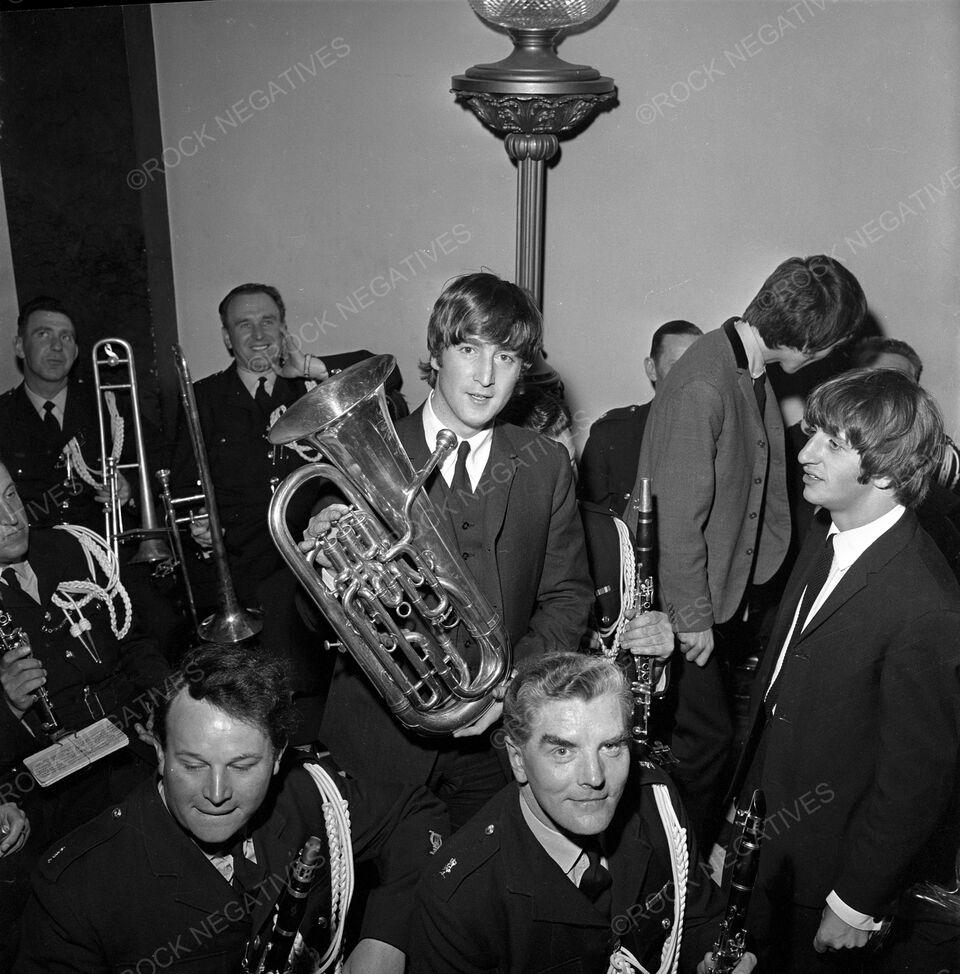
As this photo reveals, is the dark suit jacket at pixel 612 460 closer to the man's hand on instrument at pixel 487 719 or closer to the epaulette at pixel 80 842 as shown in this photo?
the man's hand on instrument at pixel 487 719

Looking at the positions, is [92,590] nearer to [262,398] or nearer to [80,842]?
[80,842]

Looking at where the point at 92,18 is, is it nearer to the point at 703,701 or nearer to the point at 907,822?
the point at 703,701

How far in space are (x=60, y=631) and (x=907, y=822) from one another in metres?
2.53

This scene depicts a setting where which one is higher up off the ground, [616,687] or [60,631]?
[60,631]

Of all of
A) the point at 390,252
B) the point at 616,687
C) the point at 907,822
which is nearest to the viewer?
the point at 616,687

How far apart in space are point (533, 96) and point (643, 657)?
2.87 m

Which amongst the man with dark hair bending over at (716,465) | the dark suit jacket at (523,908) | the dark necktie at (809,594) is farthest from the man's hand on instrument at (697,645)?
the dark suit jacket at (523,908)

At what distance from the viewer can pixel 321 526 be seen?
2566 mm

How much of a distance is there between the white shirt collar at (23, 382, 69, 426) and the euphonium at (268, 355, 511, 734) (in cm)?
233

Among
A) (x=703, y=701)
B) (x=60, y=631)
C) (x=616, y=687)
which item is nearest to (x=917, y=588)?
(x=616, y=687)

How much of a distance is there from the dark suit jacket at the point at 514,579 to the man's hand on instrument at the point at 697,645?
2.39 ft

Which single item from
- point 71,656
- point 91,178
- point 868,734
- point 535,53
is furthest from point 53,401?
point 868,734

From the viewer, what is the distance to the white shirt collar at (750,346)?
11.8 ft

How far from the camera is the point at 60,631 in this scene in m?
3.21
